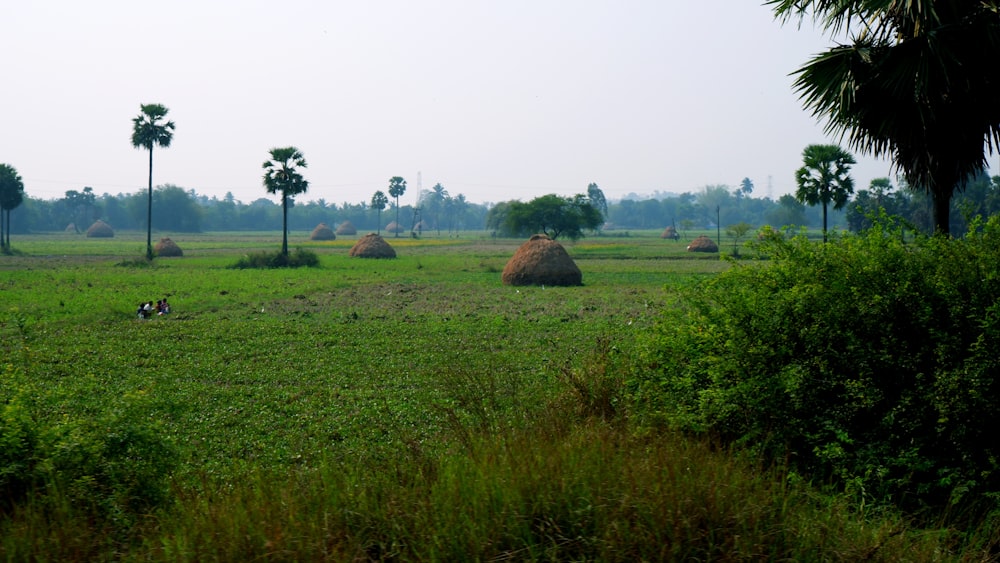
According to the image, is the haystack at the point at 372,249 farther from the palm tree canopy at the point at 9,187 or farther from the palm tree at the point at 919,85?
the palm tree at the point at 919,85

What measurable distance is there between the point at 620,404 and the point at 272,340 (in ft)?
41.4

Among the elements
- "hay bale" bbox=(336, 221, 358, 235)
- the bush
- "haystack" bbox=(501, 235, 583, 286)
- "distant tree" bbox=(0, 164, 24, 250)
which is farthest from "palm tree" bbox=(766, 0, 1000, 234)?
"hay bale" bbox=(336, 221, 358, 235)

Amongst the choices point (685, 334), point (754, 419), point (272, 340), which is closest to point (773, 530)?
point (754, 419)

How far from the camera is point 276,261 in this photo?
2003 inches

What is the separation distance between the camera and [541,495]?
4852 millimetres

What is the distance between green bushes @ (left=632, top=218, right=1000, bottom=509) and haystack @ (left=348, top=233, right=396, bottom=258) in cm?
5454

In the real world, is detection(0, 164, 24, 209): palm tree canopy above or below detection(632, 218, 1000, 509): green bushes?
above

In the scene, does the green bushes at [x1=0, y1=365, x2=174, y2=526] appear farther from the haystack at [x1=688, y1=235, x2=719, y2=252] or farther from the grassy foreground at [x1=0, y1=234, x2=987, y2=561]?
the haystack at [x1=688, y1=235, x2=719, y2=252]

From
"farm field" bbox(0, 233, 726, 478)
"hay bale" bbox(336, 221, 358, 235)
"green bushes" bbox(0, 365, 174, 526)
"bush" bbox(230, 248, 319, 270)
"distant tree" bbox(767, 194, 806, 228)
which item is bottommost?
"farm field" bbox(0, 233, 726, 478)

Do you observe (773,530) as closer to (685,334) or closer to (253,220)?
(685,334)

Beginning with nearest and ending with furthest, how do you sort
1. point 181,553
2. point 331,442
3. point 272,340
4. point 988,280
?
1. point 181,553
2. point 988,280
3. point 331,442
4. point 272,340

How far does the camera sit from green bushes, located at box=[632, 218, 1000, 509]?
19.9ft

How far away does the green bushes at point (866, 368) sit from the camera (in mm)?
6070

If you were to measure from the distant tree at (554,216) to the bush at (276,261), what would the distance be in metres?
35.2
